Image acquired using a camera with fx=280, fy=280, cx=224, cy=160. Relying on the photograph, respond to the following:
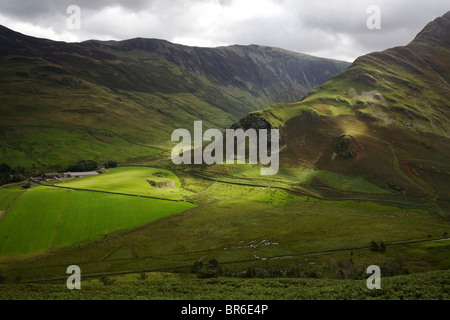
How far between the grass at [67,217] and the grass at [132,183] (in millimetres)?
9488

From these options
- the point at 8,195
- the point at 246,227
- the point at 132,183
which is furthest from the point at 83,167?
the point at 246,227

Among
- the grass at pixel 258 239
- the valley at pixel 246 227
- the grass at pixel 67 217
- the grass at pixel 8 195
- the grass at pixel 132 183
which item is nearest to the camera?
the valley at pixel 246 227

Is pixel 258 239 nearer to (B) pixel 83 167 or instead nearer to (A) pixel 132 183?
(A) pixel 132 183

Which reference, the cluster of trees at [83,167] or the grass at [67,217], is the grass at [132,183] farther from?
the cluster of trees at [83,167]

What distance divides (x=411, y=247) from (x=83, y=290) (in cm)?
9156

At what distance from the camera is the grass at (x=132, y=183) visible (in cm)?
13938

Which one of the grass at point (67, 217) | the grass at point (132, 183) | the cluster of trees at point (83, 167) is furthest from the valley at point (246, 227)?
the cluster of trees at point (83, 167)

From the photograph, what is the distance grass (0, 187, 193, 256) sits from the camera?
85.1 metres

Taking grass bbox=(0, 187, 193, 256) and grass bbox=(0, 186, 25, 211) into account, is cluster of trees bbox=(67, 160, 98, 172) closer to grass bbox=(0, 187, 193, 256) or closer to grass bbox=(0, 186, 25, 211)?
grass bbox=(0, 186, 25, 211)
